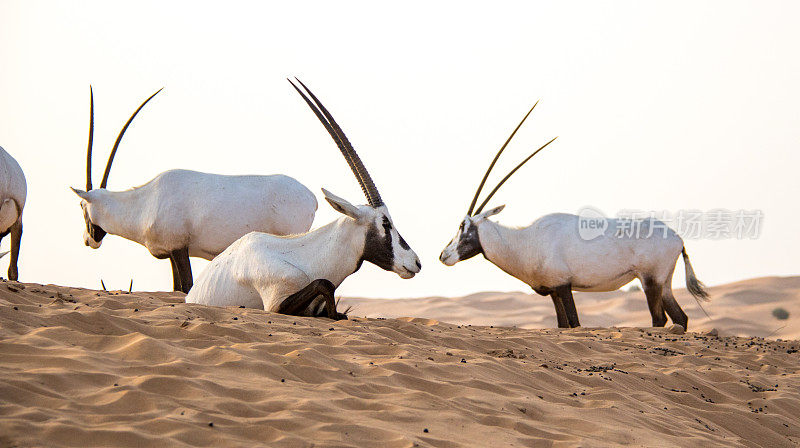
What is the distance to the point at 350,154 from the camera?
7152 millimetres

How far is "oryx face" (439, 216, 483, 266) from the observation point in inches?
442

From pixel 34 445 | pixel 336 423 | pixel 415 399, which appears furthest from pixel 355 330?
pixel 34 445

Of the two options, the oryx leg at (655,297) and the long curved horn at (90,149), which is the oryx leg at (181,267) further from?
the oryx leg at (655,297)

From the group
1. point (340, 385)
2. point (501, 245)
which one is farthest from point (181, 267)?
point (340, 385)

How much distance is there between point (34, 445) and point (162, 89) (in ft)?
35.1

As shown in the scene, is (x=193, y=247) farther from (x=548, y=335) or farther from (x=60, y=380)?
(x=60, y=380)

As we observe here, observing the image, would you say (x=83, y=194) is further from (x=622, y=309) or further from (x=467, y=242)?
(x=622, y=309)

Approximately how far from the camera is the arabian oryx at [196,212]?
34.1ft

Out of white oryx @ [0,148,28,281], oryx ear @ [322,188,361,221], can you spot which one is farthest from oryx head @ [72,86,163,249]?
oryx ear @ [322,188,361,221]

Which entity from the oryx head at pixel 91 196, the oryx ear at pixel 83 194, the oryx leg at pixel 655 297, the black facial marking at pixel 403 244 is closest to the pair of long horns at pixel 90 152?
the oryx head at pixel 91 196

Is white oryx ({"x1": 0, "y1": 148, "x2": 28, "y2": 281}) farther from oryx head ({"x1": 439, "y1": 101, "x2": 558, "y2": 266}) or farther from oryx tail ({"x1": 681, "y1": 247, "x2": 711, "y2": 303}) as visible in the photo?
oryx tail ({"x1": 681, "y1": 247, "x2": 711, "y2": 303})

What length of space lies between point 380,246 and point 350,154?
869mm

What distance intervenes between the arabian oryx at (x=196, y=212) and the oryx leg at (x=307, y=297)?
3976 mm

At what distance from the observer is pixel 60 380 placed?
142 inches
